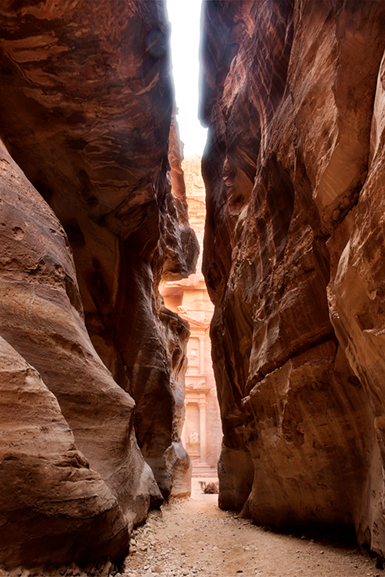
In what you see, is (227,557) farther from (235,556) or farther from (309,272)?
(309,272)

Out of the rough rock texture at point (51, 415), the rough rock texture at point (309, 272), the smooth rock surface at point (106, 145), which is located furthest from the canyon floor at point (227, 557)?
the smooth rock surface at point (106, 145)

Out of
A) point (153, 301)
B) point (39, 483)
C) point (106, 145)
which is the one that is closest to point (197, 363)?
point (153, 301)

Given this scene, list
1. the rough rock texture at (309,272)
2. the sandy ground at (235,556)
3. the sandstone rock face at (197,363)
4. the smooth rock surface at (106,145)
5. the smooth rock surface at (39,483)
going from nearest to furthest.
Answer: the smooth rock surface at (39,483) → the rough rock texture at (309,272) → the sandy ground at (235,556) → the smooth rock surface at (106,145) → the sandstone rock face at (197,363)

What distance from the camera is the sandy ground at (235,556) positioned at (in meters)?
4.23

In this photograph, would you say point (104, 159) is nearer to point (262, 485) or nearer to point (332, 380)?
point (332, 380)

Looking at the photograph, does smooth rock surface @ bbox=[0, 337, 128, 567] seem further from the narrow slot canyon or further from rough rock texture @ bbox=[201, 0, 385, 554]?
rough rock texture @ bbox=[201, 0, 385, 554]

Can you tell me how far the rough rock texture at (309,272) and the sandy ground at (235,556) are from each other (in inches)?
17.2

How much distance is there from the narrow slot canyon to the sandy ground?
0.19 feet

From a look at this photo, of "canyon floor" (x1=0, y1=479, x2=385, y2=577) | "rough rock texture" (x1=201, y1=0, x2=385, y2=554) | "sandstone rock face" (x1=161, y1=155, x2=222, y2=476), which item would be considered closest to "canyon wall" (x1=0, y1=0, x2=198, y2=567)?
"canyon floor" (x1=0, y1=479, x2=385, y2=577)

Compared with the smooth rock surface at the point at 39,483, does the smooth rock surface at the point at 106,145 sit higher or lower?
higher

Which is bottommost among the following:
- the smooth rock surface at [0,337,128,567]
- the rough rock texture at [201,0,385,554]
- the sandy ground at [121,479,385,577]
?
the sandy ground at [121,479,385,577]

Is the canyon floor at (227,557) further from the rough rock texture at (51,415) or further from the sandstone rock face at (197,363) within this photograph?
the sandstone rock face at (197,363)

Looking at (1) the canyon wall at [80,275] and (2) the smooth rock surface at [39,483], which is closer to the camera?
(2) the smooth rock surface at [39,483]

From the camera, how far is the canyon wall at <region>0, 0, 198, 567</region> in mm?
3260
